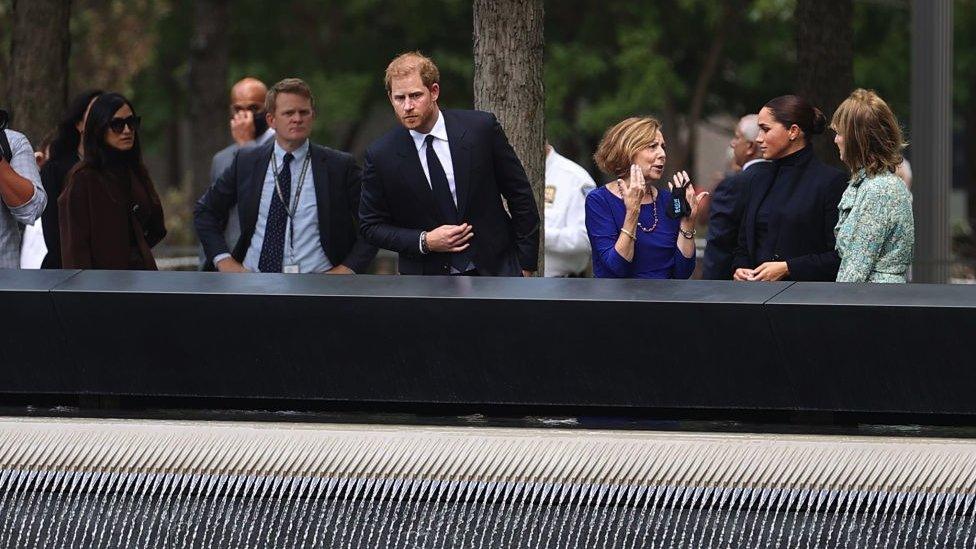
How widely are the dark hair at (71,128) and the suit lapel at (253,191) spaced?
2.33 ft

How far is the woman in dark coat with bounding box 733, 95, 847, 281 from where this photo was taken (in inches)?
247

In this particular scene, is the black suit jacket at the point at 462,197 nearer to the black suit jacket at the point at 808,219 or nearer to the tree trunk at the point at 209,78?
the black suit jacket at the point at 808,219

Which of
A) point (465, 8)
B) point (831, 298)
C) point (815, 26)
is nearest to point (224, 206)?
point (831, 298)

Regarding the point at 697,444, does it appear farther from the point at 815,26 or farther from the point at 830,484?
the point at 815,26

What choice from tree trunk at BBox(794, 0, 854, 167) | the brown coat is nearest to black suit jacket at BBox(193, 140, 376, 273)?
the brown coat

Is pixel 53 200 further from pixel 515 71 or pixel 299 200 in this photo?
pixel 515 71

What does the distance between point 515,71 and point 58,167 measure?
2.01m

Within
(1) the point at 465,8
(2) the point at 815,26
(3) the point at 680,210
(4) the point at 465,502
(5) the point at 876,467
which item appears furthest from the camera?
(1) the point at 465,8

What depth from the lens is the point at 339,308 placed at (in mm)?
5309

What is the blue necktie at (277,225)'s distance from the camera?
285 inches

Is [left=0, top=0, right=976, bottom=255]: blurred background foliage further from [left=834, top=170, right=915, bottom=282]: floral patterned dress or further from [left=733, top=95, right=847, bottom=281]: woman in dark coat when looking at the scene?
[left=834, top=170, right=915, bottom=282]: floral patterned dress

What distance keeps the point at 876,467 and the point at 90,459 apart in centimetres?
237

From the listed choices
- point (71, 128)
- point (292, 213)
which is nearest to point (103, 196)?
point (71, 128)

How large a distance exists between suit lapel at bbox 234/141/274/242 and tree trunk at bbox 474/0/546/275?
1012mm
